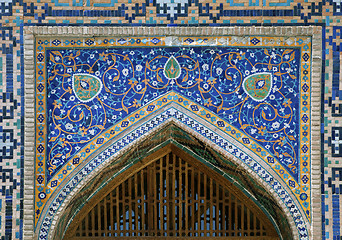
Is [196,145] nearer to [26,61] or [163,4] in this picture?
[163,4]

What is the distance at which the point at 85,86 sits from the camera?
617 cm

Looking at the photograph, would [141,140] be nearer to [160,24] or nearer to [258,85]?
[160,24]

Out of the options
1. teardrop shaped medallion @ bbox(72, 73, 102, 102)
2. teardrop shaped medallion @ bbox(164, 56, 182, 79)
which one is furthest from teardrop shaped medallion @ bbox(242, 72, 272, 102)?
teardrop shaped medallion @ bbox(72, 73, 102, 102)

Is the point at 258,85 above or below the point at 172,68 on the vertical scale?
below

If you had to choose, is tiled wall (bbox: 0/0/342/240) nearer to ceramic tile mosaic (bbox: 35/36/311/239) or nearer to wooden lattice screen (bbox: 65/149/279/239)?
ceramic tile mosaic (bbox: 35/36/311/239)

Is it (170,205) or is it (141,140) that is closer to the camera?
(141,140)

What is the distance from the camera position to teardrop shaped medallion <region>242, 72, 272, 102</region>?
619cm

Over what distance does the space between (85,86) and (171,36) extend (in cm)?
89

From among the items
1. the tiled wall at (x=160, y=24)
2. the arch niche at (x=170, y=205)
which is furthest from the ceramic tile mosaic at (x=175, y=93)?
the arch niche at (x=170, y=205)

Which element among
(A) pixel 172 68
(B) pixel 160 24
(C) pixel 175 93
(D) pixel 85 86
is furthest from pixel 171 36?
(D) pixel 85 86

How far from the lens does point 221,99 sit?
6.18m

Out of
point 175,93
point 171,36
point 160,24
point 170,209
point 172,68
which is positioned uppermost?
point 160,24

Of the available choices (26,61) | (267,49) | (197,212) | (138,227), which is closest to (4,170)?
(26,61)

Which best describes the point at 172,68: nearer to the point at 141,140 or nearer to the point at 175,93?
the point at 175,93
